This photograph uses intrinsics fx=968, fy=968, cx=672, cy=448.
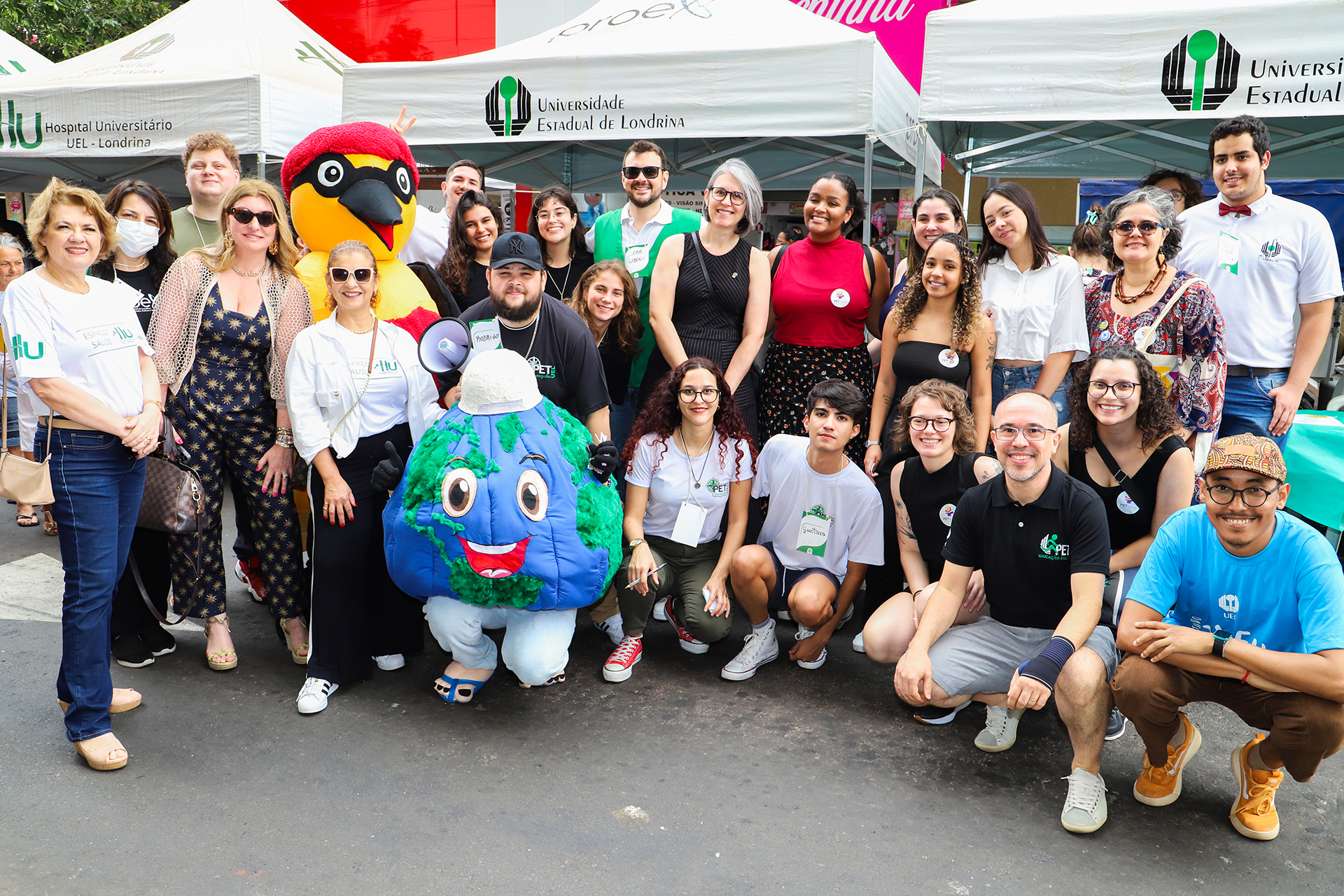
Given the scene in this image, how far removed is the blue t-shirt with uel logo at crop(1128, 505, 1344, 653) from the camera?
2.53 m

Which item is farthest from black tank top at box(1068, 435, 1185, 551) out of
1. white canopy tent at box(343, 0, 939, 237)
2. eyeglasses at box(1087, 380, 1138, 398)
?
white canopy tent at box(343, 0, 939, 237)

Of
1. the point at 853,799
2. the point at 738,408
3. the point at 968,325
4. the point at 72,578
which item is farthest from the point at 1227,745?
the point at 72,578

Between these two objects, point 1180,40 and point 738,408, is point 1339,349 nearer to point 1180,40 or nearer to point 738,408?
point 1180,40

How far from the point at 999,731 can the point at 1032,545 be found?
633 mm

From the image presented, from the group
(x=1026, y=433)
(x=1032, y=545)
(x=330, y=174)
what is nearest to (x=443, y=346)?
(x=330, y=174)

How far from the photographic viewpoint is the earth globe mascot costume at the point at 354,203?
3.83 meters

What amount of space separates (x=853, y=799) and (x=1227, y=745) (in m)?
1.37

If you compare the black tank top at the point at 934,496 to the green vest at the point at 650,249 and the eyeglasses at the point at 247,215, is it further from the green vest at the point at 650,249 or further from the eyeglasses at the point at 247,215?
the eyeglasses at the point at 247,215

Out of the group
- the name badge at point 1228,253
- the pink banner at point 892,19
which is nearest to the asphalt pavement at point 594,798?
the name badge at point 1228,253

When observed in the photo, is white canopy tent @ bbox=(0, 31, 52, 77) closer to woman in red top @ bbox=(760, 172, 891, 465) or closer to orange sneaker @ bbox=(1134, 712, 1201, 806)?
woman in red top @ bbox=(760, 172, 891, 465)

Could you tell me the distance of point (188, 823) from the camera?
8.78 ft

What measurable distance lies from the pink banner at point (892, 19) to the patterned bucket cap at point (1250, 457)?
28.0ft

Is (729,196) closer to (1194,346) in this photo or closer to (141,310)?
(1194,346)

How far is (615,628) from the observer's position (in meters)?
3.96
